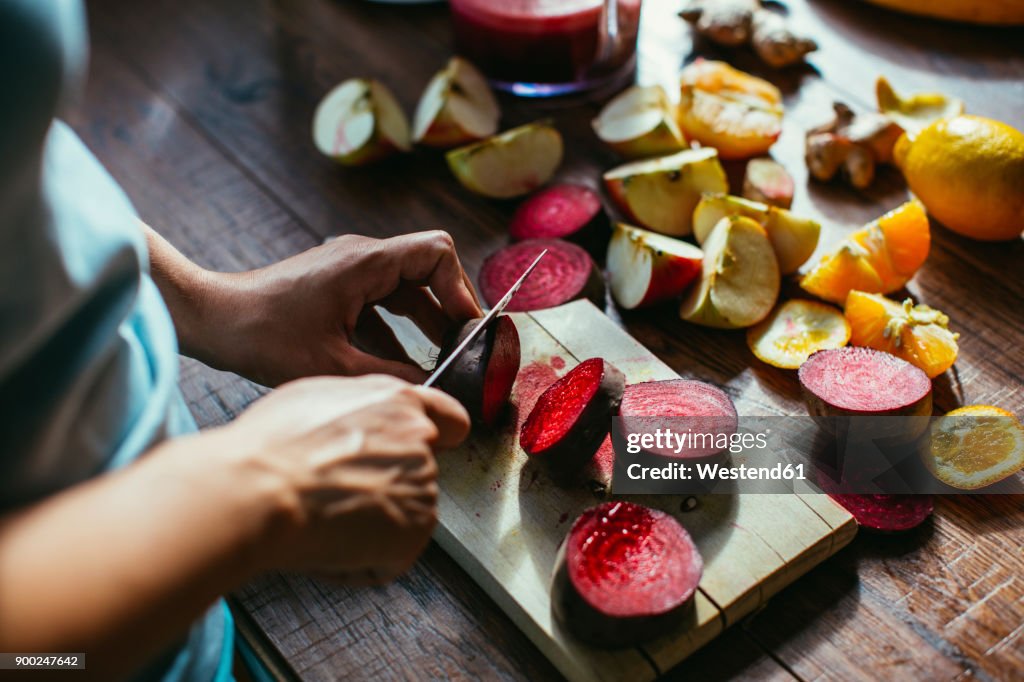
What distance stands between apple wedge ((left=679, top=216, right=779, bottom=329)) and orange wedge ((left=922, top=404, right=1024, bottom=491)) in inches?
13.7

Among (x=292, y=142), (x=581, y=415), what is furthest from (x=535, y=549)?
(x=292, y=142)

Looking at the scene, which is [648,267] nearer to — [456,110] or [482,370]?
[482,370]

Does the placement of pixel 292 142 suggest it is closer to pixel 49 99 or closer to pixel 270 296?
pixel 270 296

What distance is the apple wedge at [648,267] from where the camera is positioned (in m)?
1.53

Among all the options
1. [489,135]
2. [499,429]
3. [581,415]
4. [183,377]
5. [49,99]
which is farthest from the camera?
[489,135]

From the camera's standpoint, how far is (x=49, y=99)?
0.73m

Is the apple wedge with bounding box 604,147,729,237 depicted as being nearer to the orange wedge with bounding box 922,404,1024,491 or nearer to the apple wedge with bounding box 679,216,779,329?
the apple wedge with bounding box 679,216,779,329

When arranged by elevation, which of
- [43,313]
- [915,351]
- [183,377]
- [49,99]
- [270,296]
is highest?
[49,99]

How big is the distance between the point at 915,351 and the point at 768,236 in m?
0.33

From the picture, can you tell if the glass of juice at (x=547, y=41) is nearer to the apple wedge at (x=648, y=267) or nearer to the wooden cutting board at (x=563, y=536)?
the apple wedge at (x=648, y=267)

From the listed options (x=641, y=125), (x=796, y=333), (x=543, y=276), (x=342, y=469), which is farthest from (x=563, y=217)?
(x=342, y=469)

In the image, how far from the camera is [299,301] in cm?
126

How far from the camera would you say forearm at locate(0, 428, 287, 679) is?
26.6 inches

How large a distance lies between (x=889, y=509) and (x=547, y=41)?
49.3 inches
